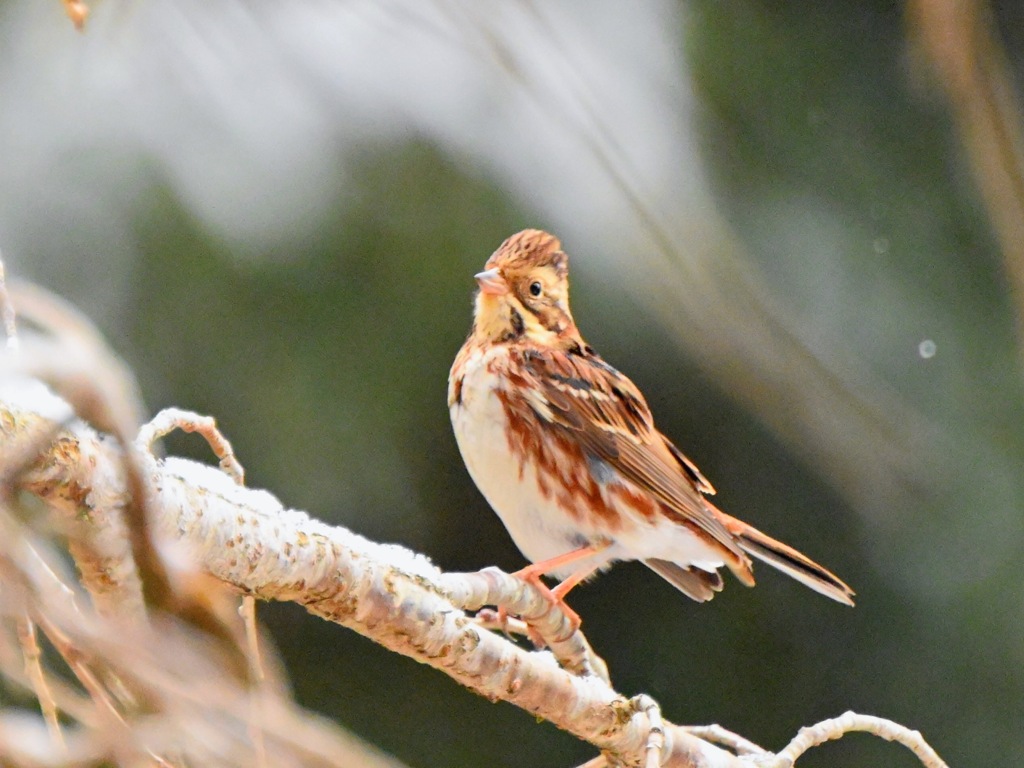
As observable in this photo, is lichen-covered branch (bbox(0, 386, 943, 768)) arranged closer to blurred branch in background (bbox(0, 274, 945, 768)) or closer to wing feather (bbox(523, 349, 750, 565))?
blurred branch in background (bbox(0, 274, 945, 768))

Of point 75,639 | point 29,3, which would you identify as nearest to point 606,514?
point 75,639

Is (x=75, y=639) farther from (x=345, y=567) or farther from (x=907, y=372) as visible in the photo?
(x=907, y=372)

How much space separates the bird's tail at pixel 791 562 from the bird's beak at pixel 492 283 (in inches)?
32.5

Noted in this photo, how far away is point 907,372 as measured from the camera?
16.7ft

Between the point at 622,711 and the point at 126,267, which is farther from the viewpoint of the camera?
the point at 126,267

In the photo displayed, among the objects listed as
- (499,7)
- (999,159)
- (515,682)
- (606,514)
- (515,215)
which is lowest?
(515,682)

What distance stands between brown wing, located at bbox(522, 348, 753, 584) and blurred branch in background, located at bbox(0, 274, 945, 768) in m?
0.62

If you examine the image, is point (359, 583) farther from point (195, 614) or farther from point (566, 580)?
point (195, 614)

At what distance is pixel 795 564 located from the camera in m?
3.16

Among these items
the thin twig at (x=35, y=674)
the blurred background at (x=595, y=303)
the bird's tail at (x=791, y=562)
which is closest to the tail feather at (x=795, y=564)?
the bird's tail at (x=791, y=562)

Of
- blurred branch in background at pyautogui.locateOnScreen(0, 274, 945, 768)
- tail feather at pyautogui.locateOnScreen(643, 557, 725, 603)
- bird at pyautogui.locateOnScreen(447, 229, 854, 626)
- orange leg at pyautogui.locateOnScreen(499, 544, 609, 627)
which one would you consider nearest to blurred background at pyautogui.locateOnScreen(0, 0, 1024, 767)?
bird at pyautogui.locateOnScreen(447, 229, 854, 626)

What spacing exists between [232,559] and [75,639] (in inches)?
39.8

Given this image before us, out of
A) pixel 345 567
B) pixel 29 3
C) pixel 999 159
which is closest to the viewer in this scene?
pixel 999 159

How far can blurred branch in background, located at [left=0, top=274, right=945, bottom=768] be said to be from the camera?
822 millimetres
